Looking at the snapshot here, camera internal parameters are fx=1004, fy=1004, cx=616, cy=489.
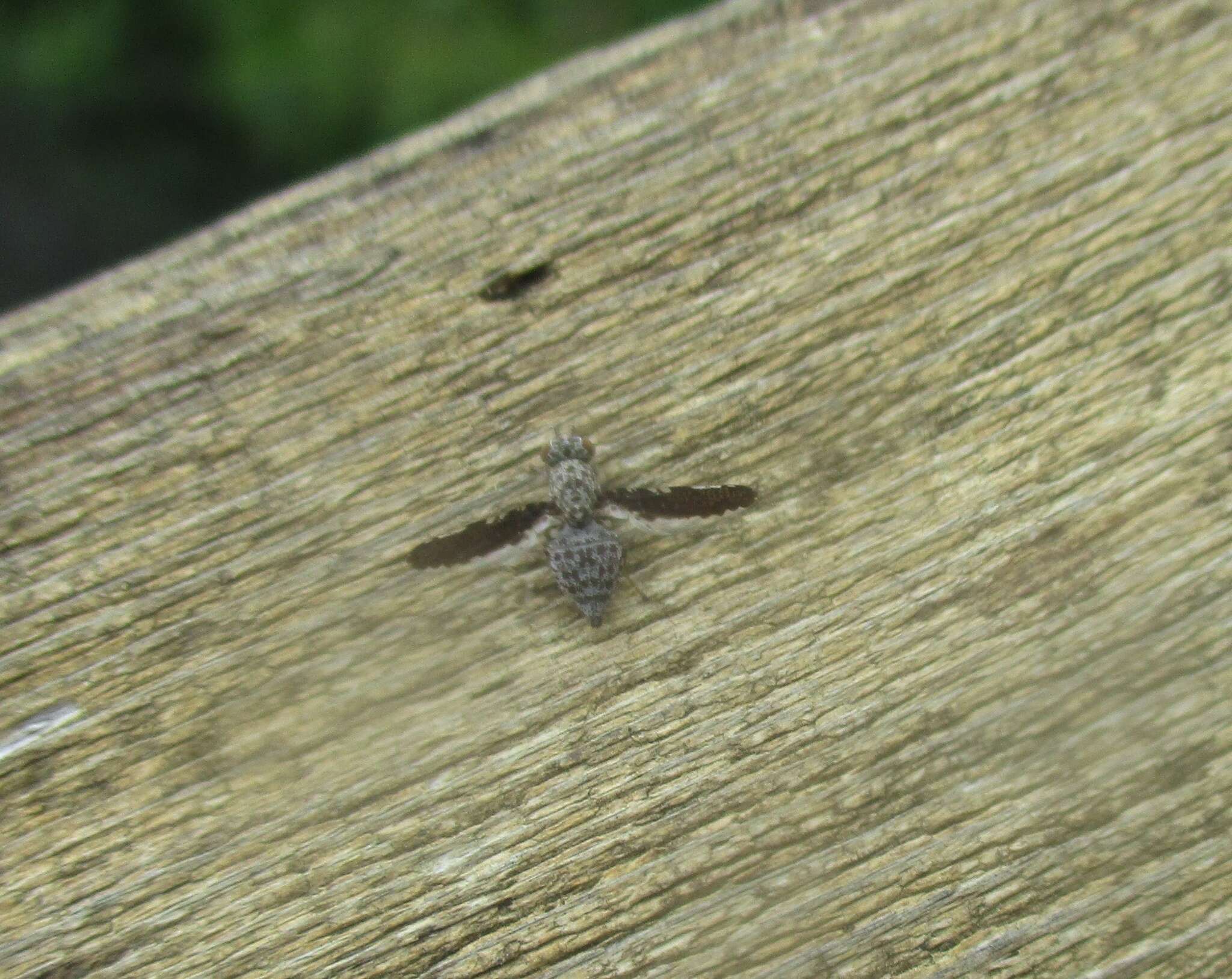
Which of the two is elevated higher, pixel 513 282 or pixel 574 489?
pixel 513 282

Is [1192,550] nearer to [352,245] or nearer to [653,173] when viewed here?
[653,173]

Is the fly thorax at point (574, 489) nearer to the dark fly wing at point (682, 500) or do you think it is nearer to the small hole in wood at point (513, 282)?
the dark fly wing at point (682, 500)

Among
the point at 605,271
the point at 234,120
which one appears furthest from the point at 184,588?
the point at 234,120

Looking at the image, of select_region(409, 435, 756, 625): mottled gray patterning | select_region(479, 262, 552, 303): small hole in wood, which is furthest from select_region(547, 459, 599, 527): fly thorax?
select_region(479, 262, 552, 303): small hole in wood

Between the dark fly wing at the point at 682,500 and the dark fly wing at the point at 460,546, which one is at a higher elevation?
the dark fly wing at the point at 460,546

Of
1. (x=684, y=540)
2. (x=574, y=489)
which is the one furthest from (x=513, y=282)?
(x=684, y=540)

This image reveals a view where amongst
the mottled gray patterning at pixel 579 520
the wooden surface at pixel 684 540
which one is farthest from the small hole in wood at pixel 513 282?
the mottled gray patterning at pixel 579 520

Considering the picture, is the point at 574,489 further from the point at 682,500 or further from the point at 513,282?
the point at 513,282
